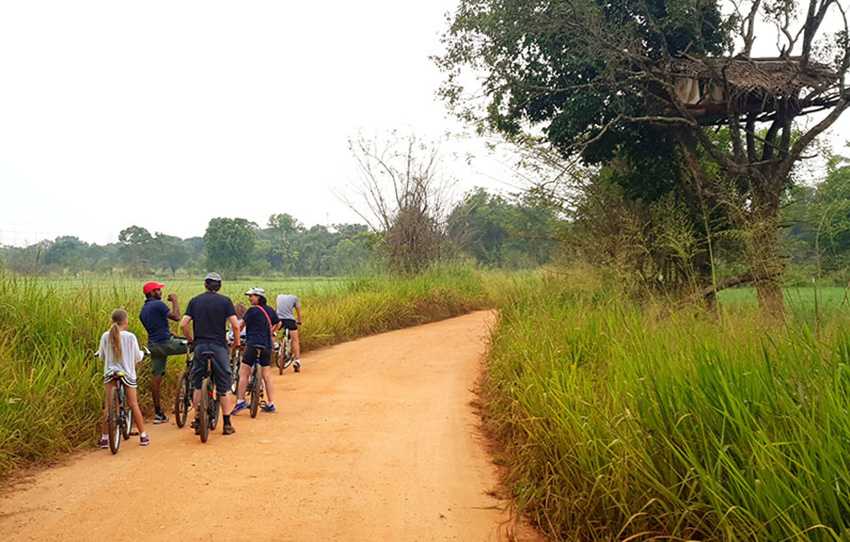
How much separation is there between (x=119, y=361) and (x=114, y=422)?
0.62 meters

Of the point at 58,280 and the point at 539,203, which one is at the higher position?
the point at 539,203

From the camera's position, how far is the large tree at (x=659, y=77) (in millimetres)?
11125

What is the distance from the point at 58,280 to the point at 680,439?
8910 mm

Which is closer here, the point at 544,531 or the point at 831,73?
the point at 544,531

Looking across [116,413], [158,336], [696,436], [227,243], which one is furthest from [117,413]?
[227,243]

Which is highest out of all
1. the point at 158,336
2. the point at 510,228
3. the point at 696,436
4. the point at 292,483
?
the point at 510,228

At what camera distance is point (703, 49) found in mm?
11812

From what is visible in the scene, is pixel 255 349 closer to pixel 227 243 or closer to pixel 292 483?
pixel 292 483

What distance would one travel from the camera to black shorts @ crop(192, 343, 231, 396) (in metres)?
7.34

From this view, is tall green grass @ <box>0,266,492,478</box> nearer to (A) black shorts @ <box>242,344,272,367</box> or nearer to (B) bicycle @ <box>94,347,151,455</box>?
(B) bicycle @ <box>94,347,151,455</box>

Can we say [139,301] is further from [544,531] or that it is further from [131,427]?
[544,531]

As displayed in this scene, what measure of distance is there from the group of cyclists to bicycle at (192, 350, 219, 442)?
45 mm

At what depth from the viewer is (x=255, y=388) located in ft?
27.8

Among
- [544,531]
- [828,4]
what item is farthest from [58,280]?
[828,4]
